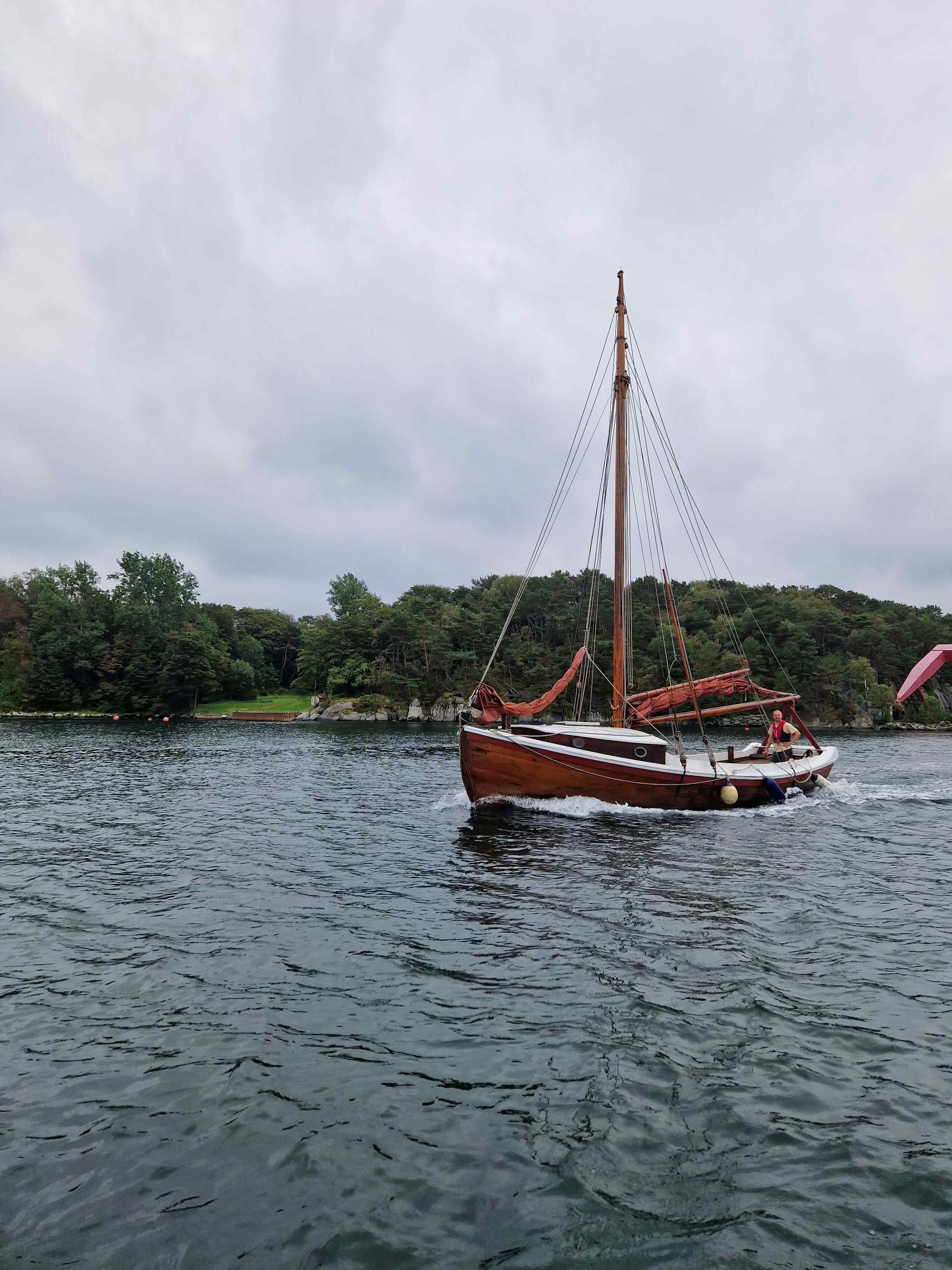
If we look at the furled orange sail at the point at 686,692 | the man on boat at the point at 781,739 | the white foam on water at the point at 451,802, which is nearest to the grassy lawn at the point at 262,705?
the white foam on water at the point at 451,802

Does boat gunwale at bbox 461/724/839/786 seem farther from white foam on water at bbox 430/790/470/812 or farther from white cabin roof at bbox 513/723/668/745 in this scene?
white foam on water at bbox 430/790/470/812

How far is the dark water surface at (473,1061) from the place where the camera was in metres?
4.90

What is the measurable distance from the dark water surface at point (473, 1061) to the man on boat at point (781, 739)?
1292 centimetres

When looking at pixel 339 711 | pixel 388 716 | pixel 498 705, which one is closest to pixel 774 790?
pixel 498 705

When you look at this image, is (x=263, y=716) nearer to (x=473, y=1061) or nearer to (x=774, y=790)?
(x=774, y=790)

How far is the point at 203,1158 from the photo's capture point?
562 centimetres

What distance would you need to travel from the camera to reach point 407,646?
100 metres

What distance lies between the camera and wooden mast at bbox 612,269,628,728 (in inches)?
992

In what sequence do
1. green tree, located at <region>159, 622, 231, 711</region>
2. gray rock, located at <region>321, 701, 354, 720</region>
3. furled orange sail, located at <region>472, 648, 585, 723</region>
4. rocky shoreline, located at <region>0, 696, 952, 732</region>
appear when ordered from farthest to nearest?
green tree, located at <region>159, 622, 231, 711</region>
gray rock, located at <region>321, 701, 354, 720</region>
rocky shoreline, located at <region>0, 696, 952, 732</region>
furled orange sail, located at <region>472, 648, 585, 723</region>

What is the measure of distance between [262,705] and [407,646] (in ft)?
82.5

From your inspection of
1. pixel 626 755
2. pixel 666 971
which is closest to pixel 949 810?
pixel 626 755

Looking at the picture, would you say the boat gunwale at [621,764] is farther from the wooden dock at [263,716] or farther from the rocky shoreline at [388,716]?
the wooden dock at [263,716]

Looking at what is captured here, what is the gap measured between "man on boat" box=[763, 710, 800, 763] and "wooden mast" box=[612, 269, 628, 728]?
8.02m

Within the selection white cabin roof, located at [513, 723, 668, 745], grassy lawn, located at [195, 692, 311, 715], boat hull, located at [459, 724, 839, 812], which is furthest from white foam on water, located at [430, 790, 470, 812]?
grassy lawn, located at [195, 692, 311, 715]
